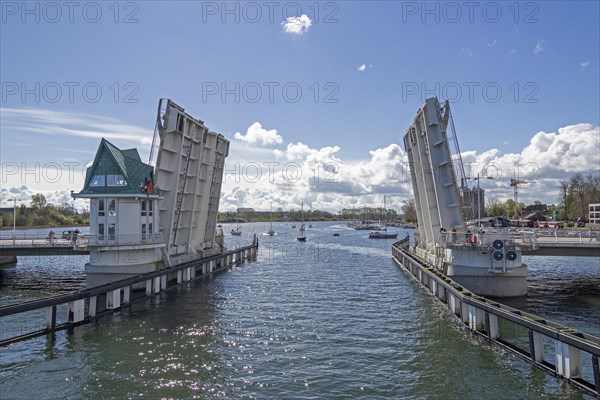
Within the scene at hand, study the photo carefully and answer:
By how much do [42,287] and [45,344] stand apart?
58.5 feet

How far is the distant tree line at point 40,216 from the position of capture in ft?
420

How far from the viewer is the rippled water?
1303 cm

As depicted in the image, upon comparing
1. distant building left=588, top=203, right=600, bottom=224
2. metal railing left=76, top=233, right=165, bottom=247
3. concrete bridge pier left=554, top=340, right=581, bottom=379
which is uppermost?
distant building left=588, top=203, right=600, bottom=224

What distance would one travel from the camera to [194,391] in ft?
42.0

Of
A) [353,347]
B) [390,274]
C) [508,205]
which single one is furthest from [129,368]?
[508,205]

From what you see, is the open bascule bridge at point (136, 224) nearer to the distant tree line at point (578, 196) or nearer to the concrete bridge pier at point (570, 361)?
the concrete bridge pier at point (570, 361)

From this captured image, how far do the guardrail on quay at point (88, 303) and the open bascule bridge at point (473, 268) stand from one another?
18264 mm

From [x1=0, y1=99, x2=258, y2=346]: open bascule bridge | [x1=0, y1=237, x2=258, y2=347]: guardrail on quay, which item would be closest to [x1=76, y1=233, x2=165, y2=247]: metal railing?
[x1=0, y1=99, x2=258, y2=346]: open bascule bridge

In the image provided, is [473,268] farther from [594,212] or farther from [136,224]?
[594,212]

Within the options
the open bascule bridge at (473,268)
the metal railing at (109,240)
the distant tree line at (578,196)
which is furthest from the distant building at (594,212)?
the metal railing at (109,240)

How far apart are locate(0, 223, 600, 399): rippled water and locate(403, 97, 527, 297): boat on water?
8.15 feet

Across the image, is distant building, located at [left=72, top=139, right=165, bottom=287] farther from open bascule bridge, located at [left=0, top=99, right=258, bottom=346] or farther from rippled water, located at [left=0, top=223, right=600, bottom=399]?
rippled water, located at [left=0, top=223, right=600, bottom=399]

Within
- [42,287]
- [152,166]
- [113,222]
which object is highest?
[152,166]

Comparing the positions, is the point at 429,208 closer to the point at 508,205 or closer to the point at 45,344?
the point at 45,344
